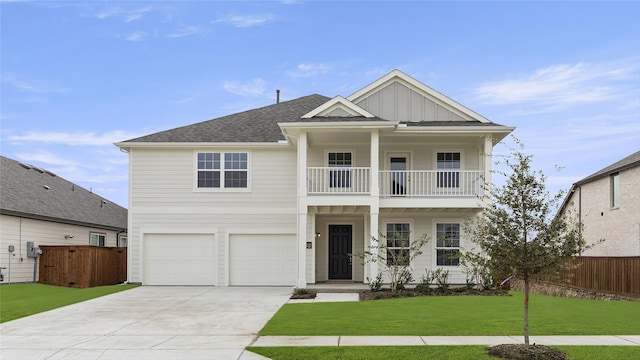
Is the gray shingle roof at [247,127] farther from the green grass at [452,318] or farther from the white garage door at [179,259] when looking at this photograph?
the green grass at [452,318]

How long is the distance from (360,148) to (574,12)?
8.35 m

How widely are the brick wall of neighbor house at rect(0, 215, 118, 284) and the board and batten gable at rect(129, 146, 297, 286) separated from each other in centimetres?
410

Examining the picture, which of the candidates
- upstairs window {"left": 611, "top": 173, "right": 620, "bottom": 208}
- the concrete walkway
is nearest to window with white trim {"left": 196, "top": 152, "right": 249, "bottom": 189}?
the concrete walkway

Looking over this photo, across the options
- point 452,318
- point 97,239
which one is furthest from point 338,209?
point 97,239

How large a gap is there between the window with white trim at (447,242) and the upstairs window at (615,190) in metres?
11.2

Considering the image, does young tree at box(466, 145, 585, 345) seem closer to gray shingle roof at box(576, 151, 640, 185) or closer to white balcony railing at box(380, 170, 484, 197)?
white balcony railing at box(380, 170, 484, 197)

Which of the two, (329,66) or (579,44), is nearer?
(579,44)

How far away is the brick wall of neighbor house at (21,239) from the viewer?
Answer: 784 inches

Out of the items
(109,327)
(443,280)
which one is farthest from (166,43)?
(443,280)

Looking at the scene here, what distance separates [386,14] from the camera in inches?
749

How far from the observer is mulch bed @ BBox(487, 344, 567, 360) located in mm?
8148

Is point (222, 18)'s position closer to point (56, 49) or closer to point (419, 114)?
point (56, 49)

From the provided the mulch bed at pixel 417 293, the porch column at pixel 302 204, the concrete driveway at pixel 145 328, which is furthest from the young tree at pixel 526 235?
the porch column at pixel 302 204

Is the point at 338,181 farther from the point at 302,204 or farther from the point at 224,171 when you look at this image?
the point at 224,171
